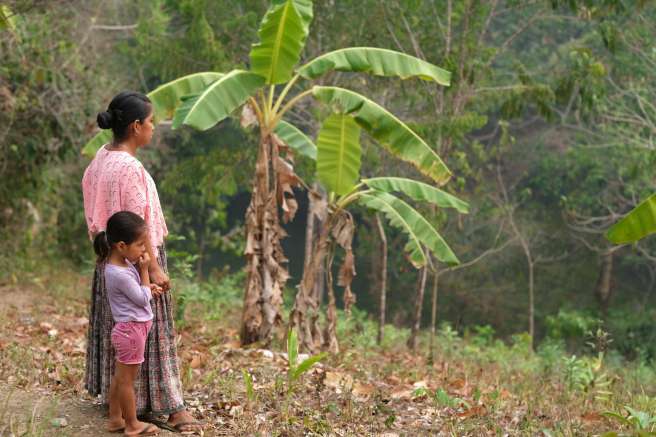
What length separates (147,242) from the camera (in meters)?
4.28

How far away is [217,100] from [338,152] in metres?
1.49

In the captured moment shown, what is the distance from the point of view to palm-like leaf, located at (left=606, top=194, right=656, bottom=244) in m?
4.90

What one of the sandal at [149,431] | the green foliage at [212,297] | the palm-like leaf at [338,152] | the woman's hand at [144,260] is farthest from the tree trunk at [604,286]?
the woman's hand at [144,260]

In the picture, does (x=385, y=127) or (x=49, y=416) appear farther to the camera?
(x=385, y=127)

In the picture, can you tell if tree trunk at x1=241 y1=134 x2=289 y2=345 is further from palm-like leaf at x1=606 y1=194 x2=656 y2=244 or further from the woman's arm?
palm-like leaf at x1=606 y1=194 x2=656 y2=244

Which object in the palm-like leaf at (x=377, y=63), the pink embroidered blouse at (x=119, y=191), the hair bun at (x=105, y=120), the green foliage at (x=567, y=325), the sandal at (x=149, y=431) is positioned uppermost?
the palm-like leaf at (x=377, y=63)

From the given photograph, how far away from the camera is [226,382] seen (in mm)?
5789

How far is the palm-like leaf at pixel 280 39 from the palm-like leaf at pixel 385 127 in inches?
18.6

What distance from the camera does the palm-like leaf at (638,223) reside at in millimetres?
4904

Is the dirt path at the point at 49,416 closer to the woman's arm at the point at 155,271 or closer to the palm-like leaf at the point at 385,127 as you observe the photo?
the woman's arm at the point at 155,271

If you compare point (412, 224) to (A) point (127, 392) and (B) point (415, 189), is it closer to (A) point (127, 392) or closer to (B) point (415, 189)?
(B) point (415, 189)

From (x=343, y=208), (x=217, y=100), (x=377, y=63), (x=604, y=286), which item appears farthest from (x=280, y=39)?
(x=604, y=286)

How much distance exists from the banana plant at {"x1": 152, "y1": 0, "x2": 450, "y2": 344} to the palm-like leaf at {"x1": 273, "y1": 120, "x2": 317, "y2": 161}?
0.01 meters

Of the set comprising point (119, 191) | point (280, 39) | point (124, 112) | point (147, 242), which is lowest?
point (147, 242)
